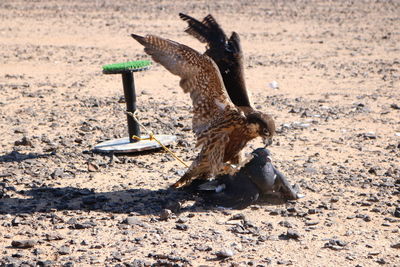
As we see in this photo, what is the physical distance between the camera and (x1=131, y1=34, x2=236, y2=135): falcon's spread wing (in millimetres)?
4916

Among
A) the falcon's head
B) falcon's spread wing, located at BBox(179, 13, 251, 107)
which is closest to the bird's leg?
the falcon's head

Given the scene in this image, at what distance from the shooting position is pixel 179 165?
626cm

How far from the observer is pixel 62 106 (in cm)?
870

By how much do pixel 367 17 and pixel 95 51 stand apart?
28.1 ft

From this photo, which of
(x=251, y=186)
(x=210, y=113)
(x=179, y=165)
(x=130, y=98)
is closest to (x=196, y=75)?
(x=210, y=113)

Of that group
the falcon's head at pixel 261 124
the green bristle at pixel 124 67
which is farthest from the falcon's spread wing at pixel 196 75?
the green bristle at pixel 124 67

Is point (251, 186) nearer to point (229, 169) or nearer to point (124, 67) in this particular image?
point (229, 169)

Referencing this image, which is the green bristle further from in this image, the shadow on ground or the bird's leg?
the bird's leg

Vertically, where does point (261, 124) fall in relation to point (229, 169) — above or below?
above

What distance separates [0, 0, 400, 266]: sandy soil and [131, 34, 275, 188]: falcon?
44 centimetres

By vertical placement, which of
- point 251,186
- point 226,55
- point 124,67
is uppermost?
point 226,55

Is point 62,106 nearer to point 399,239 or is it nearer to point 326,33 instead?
point 399,239

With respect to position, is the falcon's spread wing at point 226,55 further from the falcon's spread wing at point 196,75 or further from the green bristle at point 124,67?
the green bristle at point 124,67

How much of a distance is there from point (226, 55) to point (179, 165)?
4.19 ft
